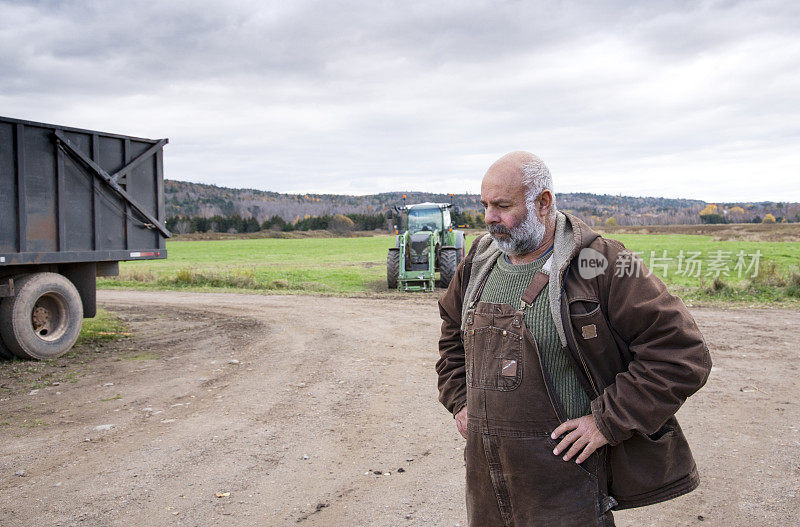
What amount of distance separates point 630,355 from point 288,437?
376 centimetres

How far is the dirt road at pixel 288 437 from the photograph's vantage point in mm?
4000

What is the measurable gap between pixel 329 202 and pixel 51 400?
13422 cm

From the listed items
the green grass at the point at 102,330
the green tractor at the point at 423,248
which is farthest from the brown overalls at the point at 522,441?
the green tractor at the point at 423,248

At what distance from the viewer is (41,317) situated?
8.80m

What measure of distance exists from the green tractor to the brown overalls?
48.0 ft

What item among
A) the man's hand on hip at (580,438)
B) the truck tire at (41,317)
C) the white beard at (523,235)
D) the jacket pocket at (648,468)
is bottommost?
the truck tire at (41,317)

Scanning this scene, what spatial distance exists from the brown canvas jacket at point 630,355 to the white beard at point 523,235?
8 cm

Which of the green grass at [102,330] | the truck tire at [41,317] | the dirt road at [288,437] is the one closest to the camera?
the dirt road at [288,437]

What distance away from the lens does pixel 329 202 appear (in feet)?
458

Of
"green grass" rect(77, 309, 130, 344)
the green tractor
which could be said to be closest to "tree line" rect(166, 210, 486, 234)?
the green tractor

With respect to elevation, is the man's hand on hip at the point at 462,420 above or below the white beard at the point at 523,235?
below

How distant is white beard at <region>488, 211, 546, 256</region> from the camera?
2.37 m

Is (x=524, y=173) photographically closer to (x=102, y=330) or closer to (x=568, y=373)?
(x=568, y=373)

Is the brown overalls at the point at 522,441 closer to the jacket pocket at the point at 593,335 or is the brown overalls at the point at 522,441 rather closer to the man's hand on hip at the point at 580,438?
the man's hand on hip at the point at 580,438
